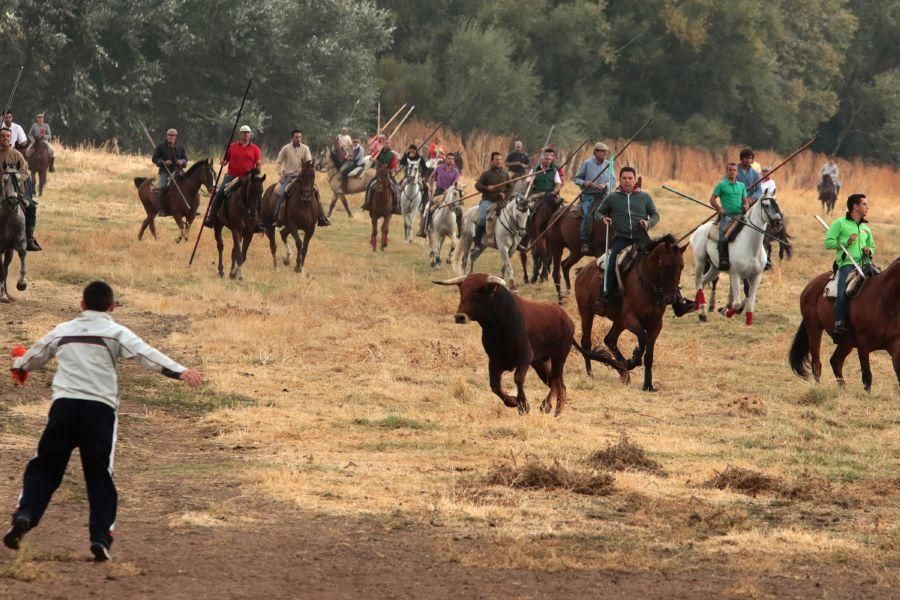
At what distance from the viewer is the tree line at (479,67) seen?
2037 inches

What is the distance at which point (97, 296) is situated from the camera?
9023 mm

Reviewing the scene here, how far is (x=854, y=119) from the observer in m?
71.7

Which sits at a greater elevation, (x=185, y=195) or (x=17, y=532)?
(x=185, y=195)

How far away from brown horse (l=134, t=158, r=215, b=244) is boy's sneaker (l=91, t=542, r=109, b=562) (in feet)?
64.7

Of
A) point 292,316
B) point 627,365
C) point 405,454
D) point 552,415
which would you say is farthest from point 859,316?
point 292,316

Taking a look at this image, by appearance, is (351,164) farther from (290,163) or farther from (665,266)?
(665,266)

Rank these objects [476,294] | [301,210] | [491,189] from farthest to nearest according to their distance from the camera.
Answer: [301,210], [491,189], [476,294]

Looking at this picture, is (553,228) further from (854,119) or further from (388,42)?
(854,119)

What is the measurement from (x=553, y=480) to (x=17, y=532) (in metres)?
4.08

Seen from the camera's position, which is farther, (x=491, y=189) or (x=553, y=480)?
(x=491, y=189)

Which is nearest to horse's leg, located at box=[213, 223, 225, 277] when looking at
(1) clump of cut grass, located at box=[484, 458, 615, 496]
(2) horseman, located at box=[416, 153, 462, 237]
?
(2) horseman, located at box=[416, 153, 462, 237]

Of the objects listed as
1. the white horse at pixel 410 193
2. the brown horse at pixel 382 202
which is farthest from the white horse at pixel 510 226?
the white horse at pixel 410 193

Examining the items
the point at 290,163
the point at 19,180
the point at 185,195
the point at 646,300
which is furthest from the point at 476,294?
the point at 185,195

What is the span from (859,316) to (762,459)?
4.23m
